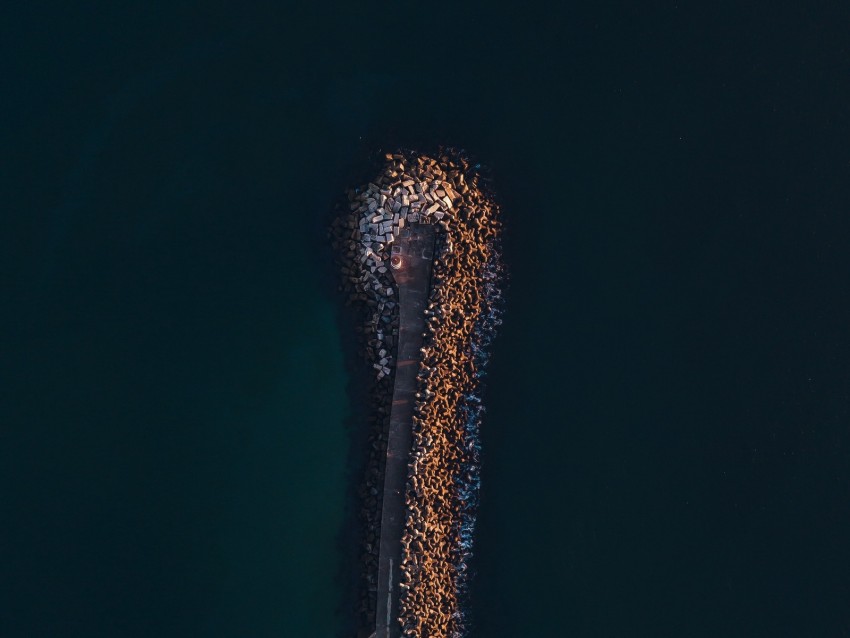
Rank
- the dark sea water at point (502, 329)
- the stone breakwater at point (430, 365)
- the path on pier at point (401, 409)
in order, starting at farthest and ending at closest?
1. the dark sea water at point (502, 329)
2. the stone breakwater at point (430, 365)
3. the path on pier at point (401, 409)

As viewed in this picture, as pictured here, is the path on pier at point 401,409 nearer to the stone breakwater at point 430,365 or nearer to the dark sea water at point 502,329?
the stone breakwater at point 430,365

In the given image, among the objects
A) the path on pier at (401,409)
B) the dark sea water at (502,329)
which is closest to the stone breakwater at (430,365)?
the path on pier at (401,409)

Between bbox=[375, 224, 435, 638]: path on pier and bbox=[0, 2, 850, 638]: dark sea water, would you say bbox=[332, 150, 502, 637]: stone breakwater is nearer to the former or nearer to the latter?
bbox=[375, 224, 435, 638]: path on pier

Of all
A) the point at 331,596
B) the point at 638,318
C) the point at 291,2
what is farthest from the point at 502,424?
the point at 291,2

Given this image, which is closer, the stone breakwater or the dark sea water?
the stone breakwater

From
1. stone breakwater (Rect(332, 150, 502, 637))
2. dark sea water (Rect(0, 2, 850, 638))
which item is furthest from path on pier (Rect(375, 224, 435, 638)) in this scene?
dark sea water (Rect(0, 2, 850, 638))

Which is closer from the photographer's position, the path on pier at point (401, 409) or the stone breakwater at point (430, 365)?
the path on pier at point (401, 409)
